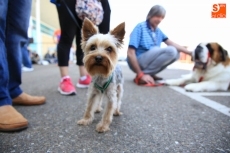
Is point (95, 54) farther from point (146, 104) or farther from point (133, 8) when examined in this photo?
point (146, 104)

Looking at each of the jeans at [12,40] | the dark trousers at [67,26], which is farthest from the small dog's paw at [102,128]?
the dark trousers at [67,26]

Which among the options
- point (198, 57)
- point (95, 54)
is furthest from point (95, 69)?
point (198, 57)

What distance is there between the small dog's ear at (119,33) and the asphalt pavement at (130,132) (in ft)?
2.64

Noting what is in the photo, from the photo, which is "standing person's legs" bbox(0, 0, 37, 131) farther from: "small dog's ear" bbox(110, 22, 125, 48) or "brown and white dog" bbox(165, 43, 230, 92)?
"brown and white dog" bbox(165, 43, 230, 92)

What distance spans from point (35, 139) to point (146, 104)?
1.49m

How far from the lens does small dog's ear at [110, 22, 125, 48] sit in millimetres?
2059

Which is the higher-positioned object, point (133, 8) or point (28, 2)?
point (28, 2)

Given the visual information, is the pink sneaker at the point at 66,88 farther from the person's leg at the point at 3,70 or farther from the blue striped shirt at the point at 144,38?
the blue striped shirt at the point at 144,38

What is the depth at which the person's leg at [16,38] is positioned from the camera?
2.04 m

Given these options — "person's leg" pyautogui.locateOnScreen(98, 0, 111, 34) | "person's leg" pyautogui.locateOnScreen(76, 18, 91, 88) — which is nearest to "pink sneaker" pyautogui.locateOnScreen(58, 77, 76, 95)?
"person's leg" pyautogui.locateOnScreen(76, 18, 91, 88)

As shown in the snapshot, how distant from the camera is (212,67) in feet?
11.9

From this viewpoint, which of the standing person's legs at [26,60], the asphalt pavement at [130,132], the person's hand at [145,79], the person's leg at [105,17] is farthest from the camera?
the standing person's legs at [26,60]

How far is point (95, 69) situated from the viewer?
2000 millimetres

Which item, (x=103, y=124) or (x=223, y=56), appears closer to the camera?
(x=103, y=124)
